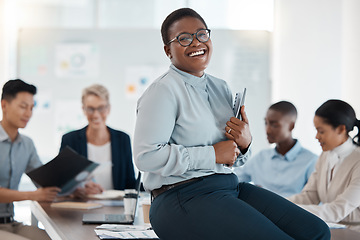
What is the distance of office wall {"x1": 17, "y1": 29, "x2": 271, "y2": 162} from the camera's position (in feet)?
18.5

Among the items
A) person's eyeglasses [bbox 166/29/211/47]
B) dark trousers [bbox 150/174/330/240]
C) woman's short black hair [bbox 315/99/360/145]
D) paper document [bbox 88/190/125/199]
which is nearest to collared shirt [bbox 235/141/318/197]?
woman's short black hair [bbox 315/99/360/145]

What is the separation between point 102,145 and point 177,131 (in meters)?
2.12

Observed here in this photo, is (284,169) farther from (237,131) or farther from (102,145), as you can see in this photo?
(237,131)

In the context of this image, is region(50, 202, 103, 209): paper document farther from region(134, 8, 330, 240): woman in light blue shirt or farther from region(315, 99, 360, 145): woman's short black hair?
region(315, 99, 360, 145): woman's short black hair

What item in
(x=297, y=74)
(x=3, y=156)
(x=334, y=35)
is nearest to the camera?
(x=3, y=156)

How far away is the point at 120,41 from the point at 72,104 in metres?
0.90

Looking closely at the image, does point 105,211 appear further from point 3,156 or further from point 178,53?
point 178,53

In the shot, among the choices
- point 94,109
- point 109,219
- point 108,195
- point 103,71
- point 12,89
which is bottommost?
point 108,195

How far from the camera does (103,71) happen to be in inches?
225

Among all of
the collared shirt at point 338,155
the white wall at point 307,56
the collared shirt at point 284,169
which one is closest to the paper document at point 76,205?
the collared shirt at point 338,155

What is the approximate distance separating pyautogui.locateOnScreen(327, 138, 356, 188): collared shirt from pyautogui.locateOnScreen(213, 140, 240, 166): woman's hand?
1.40 m

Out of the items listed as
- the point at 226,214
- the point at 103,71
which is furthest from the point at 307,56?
the point at 226,214

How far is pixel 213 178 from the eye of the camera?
4.58 feet

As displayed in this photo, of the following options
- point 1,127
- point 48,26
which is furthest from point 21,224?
point 48,26
